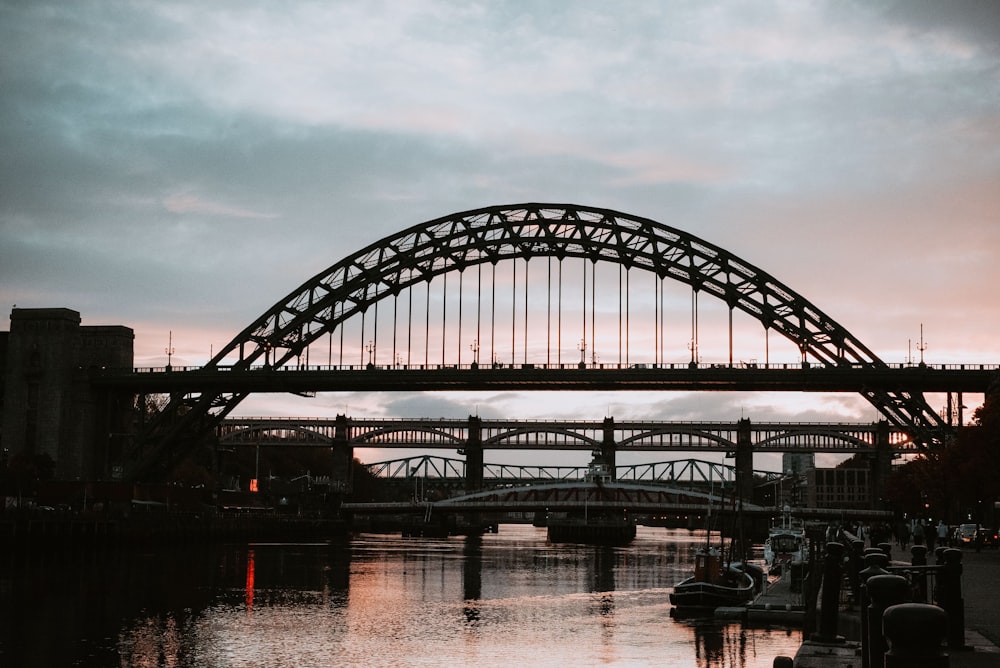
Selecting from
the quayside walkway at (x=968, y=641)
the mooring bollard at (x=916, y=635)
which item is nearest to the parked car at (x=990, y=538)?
the quayside walkway at (x=968, y=641)

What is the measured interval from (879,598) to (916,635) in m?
3.58

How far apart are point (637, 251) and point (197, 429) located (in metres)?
33.1

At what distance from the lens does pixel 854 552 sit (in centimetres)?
2397

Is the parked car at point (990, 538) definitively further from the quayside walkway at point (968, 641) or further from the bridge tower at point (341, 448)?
the bridge tower at point (341, 448)

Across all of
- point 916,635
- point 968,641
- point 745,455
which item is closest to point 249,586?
point 968,641

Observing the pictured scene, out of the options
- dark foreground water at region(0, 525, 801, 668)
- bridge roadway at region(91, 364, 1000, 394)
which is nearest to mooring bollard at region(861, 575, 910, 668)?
dark foreground water at region(0, 525, 801, 668)

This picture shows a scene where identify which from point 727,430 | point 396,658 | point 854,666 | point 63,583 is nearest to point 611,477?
point 727,430

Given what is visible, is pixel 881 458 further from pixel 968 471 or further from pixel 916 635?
pixel 916 635

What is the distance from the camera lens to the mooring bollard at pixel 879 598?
31.1 ft

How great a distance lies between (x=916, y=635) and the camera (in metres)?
6.59

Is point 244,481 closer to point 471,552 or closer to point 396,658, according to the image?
point 471,552

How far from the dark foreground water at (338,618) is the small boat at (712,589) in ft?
2.92

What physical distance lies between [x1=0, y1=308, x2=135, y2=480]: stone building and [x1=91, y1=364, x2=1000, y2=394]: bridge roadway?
1897 millimetres

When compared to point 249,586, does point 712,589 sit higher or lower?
higher
